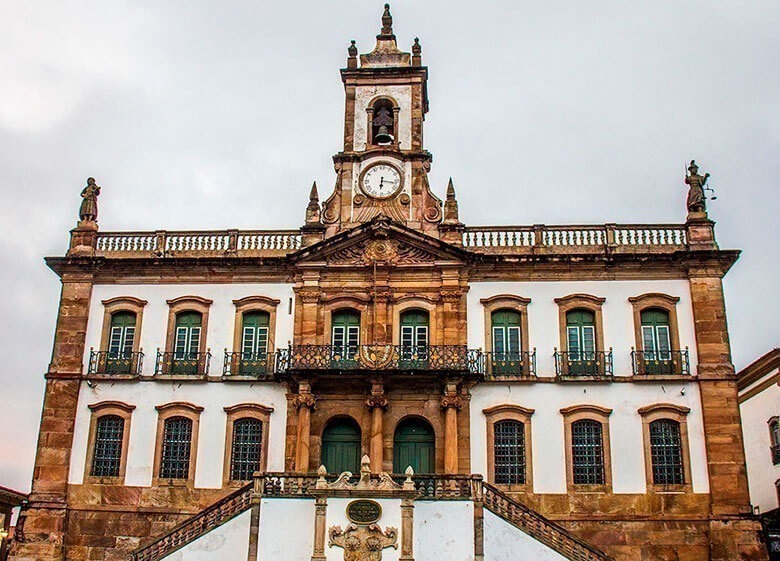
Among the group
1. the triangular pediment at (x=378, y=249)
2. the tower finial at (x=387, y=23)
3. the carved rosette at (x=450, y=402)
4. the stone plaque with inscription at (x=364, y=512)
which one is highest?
the tower finial at (x=387, y=23)

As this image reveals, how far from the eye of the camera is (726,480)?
27.1 m

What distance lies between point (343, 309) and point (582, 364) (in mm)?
7713

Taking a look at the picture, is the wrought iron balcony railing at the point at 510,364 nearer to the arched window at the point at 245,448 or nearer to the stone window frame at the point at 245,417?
the stone window frame at the point at 245,417

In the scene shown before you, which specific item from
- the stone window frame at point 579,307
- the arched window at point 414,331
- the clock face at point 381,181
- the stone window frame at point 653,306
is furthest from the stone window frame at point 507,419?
the clock face at point 381,181

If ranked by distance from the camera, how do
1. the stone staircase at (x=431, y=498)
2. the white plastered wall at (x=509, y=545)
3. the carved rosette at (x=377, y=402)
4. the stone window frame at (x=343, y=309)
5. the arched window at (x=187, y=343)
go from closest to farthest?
the white plastered wall at (x=509, y=545) < the stone staircase at (x=431, y=498) < the carved rosette at (x=377, y=402) < the stone window frame at (x=343, y=309) < the arched window at (x=187, y=343)

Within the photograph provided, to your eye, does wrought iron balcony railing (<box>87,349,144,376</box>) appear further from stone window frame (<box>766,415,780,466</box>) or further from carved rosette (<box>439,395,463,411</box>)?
stone window frame (<box>766,415,780,466</box>)

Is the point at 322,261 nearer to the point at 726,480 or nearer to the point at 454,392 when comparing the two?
the point at 454,392

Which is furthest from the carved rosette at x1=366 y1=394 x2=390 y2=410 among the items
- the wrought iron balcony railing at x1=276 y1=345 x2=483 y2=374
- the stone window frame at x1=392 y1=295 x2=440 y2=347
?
the stone window frame at x1=392 y1=295 x2=440 y2=347

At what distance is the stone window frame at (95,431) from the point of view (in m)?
28.6

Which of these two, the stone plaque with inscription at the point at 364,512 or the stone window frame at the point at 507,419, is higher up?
the stone window frame at the point at 507,419

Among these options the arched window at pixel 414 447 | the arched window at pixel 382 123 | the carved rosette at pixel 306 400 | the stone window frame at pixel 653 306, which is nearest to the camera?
the carved rosette at pixel 306 400

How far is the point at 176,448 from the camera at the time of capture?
2878 cm

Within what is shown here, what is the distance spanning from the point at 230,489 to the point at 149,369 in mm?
4760

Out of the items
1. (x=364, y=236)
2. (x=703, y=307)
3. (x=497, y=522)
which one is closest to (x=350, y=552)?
(x=497, y=522)
